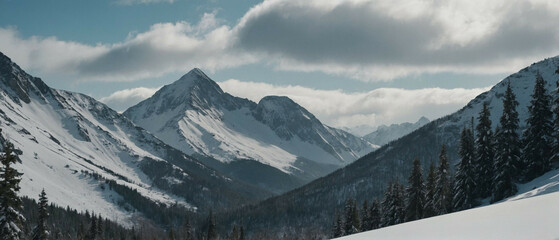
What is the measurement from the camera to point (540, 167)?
1820 inches

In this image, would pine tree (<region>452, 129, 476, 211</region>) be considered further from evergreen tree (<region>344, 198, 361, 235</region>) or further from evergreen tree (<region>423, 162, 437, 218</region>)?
evergreen tree (<region>344, 198, 361, 235</region>)

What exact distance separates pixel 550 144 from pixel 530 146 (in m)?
1.85

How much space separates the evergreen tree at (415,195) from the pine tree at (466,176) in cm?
556

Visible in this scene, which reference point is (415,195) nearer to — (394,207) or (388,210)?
(394,207)

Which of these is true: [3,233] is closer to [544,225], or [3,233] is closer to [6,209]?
[6,209]

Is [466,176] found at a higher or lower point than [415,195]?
higher

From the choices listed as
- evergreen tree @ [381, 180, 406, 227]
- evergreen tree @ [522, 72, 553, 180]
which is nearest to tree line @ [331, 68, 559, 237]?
evergreen tree @ [522, 72, 553, 180]

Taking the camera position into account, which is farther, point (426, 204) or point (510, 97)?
point (426, 204)

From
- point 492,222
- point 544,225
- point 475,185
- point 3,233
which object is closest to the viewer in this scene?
point 544,225

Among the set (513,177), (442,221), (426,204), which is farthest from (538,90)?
(442,221)

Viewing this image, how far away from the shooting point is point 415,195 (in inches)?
2203

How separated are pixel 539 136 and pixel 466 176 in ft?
27.4

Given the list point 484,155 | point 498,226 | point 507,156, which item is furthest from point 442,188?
point 498,226

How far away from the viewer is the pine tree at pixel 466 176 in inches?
1940
